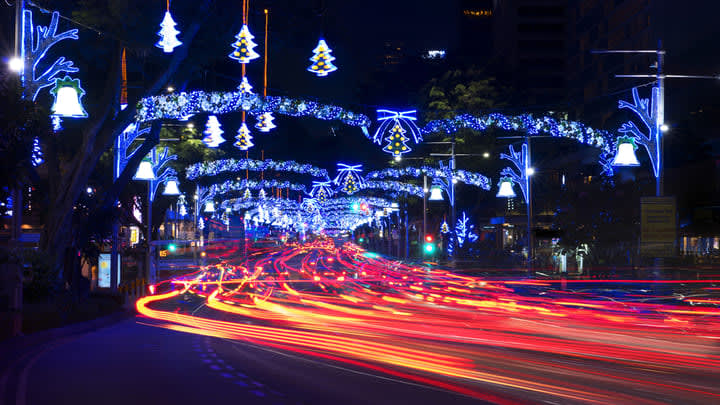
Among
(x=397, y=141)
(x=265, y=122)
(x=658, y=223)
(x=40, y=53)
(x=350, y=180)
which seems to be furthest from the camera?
(x=350, y=180)

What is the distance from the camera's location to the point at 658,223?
72.6 ft

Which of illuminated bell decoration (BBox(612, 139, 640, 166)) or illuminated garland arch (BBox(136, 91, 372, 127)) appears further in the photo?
illuminated garland arch (BBox(136, 91, 372, 127))

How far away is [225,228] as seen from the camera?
149125 mm

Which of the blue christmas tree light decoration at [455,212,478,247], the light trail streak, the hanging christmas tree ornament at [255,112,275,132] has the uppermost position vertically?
the hanging christmas tree ornament at [255,112,275,132]

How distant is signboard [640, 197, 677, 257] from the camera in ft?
72.4

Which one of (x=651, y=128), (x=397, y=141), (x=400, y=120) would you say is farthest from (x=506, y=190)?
(x=651, y=128)

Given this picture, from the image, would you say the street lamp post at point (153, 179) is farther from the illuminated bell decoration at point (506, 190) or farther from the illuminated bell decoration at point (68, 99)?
the illuminated bell decoration at point (68, 99)

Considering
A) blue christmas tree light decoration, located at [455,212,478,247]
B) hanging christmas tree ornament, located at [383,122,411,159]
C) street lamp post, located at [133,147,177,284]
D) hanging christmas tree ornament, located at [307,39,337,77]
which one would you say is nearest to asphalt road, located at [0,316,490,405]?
hanging christmas tree ornament, located at [307,39,337,77]

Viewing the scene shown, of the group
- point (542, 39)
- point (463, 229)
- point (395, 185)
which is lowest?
point (463, 229)

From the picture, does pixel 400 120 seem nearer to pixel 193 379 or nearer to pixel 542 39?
pixel 193 379

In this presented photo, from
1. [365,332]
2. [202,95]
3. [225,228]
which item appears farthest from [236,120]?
[225,228]

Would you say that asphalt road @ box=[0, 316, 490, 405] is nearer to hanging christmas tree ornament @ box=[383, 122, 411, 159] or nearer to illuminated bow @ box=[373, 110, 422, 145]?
hanging christmas tree ornament @ box=[383, 122, 411, 159]

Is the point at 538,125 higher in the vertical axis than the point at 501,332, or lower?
higher

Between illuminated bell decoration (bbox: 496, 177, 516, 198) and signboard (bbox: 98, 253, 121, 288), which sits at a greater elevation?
illuminated bell decoration (bbox: 496, 177, 516, 198)
